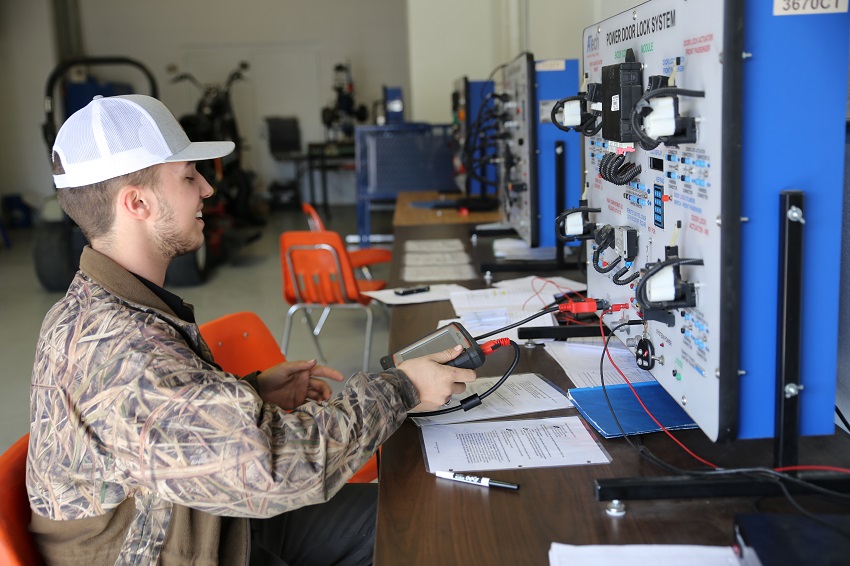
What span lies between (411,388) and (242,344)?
72 centimetres

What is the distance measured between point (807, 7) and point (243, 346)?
132cm

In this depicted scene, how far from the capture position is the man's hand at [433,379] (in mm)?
1230

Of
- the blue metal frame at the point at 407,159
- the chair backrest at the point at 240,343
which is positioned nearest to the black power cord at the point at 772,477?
the chair backrest at the point at 240,343

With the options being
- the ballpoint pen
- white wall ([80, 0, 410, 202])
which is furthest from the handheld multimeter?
white wall ([80, 0, 410, 202])

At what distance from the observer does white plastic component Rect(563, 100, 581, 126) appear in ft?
4.91

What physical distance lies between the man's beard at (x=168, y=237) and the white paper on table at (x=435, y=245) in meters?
1.66

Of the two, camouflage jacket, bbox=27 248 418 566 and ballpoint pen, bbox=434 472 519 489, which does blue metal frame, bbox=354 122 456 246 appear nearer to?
camouflage jacket, bbox=27 248 418 566

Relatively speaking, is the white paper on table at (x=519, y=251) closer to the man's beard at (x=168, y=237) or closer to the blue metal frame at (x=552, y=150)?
the blue metal frame at (x=552, y=150)

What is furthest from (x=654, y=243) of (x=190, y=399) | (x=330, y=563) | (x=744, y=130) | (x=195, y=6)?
(x=195, y=6)

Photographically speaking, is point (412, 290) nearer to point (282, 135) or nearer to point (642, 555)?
point (642, 555)

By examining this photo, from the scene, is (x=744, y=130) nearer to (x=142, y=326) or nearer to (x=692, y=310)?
(x=692, y=310)

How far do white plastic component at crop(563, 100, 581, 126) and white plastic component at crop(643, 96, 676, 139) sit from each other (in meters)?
0.50

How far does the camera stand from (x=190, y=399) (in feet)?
3.29

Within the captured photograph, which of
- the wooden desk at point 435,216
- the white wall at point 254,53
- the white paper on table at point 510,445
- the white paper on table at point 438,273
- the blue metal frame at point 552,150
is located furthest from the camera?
the white wall at point 254,53
